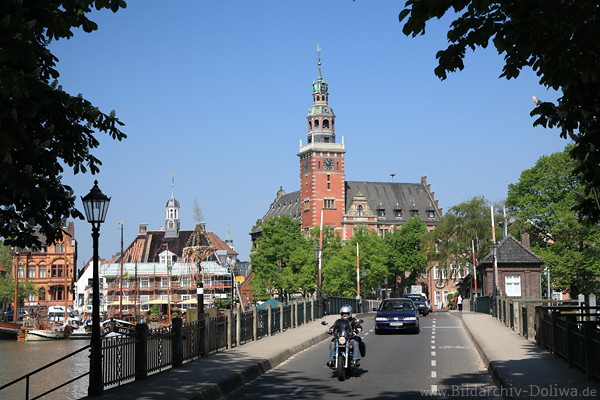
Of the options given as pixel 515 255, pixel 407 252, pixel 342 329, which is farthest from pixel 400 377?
pixel 407 252

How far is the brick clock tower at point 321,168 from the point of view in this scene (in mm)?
150625

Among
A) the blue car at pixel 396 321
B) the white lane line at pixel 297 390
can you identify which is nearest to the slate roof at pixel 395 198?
the blue car at pixel 396 321

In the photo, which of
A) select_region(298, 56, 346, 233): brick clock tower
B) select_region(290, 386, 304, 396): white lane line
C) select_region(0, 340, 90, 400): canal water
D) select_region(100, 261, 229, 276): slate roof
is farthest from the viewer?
select_region(298, 56, 346, 233): brick clock tower

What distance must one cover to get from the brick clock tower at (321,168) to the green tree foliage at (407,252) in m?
24.5

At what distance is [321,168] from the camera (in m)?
152

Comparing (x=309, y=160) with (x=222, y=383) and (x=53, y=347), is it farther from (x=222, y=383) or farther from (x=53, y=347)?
(x=222, y=383)

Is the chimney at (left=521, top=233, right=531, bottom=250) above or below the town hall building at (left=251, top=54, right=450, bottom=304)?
below

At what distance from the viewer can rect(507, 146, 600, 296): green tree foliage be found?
6831 centimetres

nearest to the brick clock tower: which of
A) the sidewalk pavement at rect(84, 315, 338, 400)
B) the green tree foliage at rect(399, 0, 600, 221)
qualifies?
the sidewalk pavement at rect(84, 315, 338, 400)

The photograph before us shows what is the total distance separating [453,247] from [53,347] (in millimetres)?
46746

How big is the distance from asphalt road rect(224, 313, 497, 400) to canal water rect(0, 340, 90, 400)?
4.25 m

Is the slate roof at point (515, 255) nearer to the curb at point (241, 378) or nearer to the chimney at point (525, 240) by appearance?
the chimney at point (525, 240)

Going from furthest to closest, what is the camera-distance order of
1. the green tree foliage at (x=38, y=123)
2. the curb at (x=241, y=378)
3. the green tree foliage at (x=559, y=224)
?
the green tree foliage at (x=559, y=224) < the curb at (x=241, y=378) < the green tree foliage at (x=38, y=123)

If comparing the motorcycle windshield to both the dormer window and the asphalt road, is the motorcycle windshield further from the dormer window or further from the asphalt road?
the dormer window
